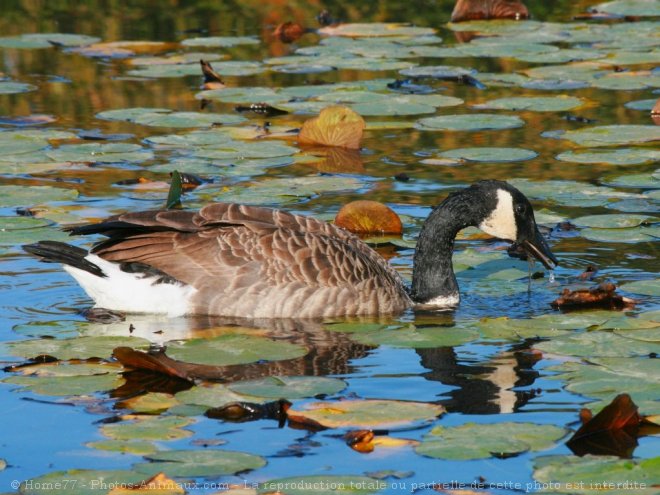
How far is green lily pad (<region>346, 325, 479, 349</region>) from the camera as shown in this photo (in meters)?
8.57

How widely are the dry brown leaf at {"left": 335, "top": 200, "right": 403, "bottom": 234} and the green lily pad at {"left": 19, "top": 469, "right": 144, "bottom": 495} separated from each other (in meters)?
5.18

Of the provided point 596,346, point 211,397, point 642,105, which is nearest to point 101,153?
point 642,105

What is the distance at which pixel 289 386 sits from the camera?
7672mm

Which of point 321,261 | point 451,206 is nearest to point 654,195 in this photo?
point 451,206

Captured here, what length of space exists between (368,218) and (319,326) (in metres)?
2.08

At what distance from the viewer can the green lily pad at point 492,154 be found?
44.1 feet

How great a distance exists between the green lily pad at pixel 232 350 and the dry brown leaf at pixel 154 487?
78.3 inches

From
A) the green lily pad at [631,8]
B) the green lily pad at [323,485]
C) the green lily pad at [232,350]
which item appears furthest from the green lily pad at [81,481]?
the green lily pad at [631,8]

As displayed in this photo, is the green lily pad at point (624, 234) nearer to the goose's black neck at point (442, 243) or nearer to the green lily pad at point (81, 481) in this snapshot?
the goose's black neck at point (442, 243)

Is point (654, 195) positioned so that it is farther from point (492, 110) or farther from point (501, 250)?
point (492, 110)

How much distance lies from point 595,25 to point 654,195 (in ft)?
29.7

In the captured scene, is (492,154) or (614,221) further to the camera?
(492,154)

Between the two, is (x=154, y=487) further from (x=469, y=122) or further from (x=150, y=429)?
(x=469, y=122)

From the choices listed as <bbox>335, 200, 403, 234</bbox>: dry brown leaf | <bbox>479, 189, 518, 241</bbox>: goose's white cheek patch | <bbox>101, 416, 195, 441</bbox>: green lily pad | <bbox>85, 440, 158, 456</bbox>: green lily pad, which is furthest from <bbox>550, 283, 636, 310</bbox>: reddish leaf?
<bbox>85, 440, 158, 456</bbox>: green lily pad
